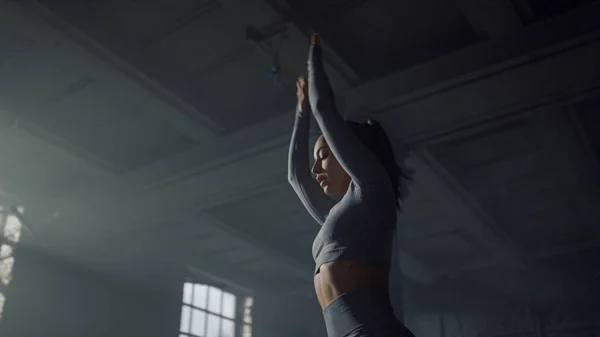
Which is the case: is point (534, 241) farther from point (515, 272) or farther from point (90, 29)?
point (90, 29)

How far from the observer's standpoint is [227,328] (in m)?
9.72

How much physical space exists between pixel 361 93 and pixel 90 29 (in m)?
1.99

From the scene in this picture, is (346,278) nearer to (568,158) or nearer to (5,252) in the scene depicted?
(568,158)

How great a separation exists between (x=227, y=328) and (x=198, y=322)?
30.1 inches

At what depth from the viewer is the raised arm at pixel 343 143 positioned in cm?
149

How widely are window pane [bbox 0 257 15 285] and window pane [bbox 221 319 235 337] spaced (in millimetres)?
3873

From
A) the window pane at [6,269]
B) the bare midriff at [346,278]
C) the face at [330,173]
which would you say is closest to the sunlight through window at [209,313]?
the window pane at [6,269]

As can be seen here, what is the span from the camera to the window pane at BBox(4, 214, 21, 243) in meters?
6.65

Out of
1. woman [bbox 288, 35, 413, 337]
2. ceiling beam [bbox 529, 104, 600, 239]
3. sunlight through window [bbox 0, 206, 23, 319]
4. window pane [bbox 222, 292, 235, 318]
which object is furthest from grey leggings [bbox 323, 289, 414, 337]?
window pane [bbox 222, 292, 235, 318]

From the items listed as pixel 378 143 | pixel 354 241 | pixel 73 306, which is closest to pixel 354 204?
pixel 354 241

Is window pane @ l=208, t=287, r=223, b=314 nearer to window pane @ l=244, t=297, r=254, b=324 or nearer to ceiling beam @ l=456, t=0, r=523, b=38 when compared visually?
window pane @ l=244, t=297, r=254, b=324

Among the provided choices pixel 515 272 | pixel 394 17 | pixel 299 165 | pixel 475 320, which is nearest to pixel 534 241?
pixel 515 272

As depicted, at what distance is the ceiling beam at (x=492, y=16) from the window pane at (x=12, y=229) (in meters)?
5.33

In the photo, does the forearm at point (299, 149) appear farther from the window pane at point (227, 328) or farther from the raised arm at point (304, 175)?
the window pane at point (227, 328)
